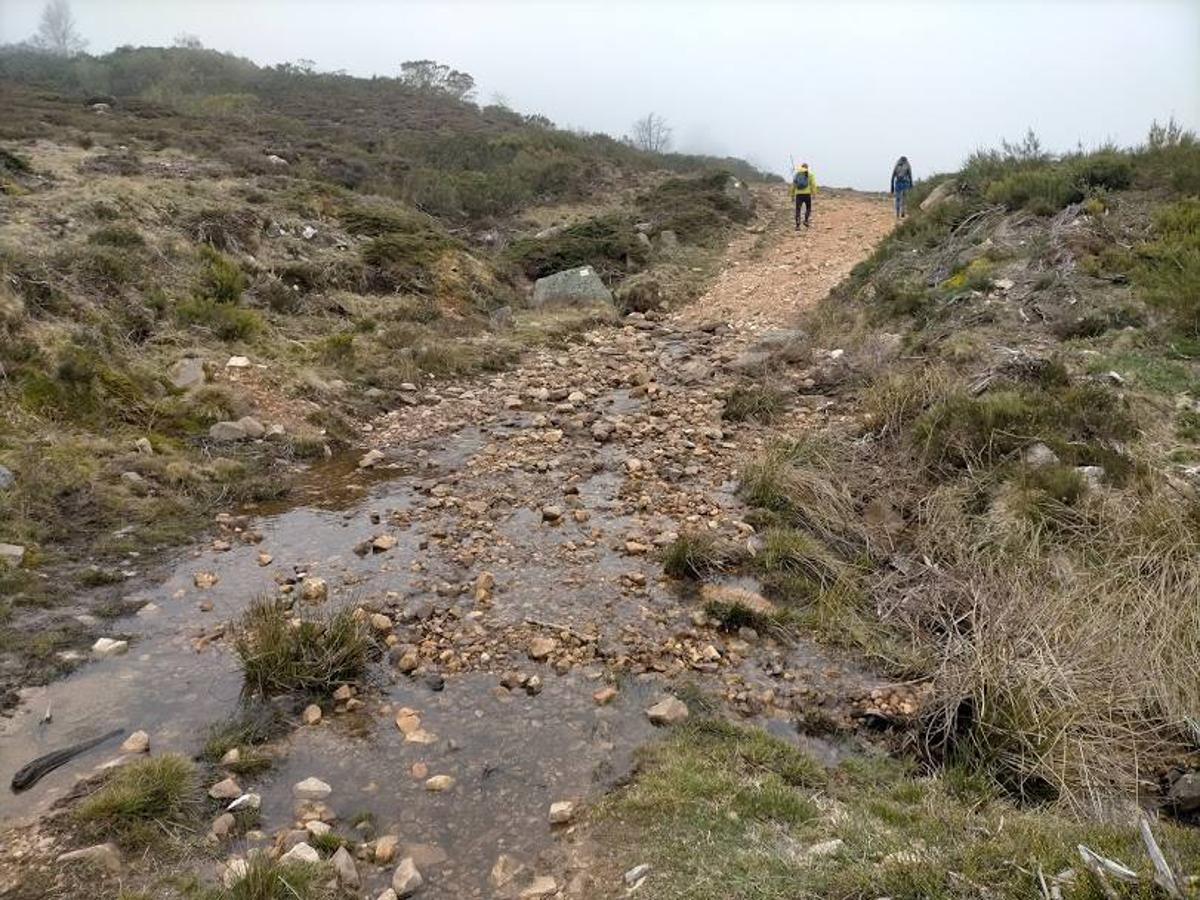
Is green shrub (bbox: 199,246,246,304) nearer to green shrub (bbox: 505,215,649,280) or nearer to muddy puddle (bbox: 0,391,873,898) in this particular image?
muddy puddle (bbox: 0,391,873,898)

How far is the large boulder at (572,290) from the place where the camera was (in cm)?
1502

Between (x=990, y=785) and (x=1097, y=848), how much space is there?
1101 mm

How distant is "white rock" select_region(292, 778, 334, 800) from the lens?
3.98 m

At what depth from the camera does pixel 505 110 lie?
40.1m

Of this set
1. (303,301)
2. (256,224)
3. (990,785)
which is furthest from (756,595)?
(256,224)

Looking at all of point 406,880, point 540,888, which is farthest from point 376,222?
point 540,888

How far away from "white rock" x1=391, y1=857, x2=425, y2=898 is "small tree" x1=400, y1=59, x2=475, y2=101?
4409 centimetres

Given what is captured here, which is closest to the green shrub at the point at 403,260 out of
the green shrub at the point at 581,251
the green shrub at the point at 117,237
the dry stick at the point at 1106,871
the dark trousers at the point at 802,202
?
the green shrub at the point at 581,251

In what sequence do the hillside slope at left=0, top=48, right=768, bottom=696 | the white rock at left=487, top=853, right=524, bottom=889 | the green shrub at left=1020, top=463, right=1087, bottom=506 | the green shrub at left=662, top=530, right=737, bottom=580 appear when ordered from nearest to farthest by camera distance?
the white rock at left=487, top=853, right=524, bottom=889 → the green shrub at left=1020, top=463, right=1087, bottom=506 → the green shrub at left=662, top=530, right=737, bottom=580 → the hillside slope at left=0, top=48, right=768, bottom=696

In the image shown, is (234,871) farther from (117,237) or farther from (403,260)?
(403,260)

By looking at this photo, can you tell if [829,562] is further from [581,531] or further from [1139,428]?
[1139,428]

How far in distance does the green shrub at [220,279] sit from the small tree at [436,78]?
113 feet

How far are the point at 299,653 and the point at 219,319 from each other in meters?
6.70

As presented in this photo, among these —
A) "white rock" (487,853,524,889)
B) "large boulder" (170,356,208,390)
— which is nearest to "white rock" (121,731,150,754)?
"white rock" (487,853,524,889)
